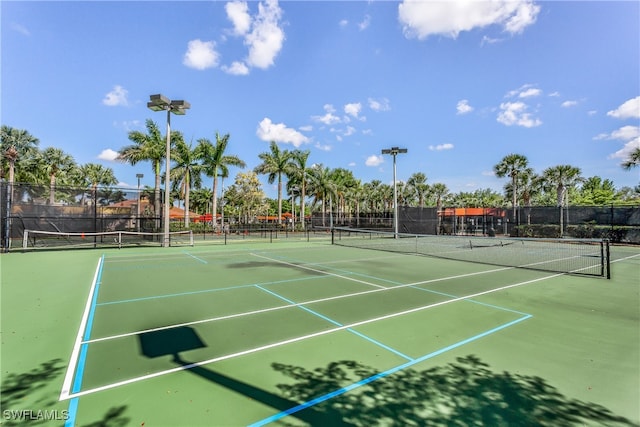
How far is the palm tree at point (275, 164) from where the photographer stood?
40000mm

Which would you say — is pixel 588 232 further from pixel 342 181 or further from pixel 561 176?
pixel 342 181

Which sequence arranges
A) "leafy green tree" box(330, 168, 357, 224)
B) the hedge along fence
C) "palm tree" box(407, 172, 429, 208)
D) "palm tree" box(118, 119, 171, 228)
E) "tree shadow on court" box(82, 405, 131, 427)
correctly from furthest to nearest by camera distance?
1. "palm tree" box(407, 172, 429, 208)
2. "leafy green tree" box(330, 168, 357, 224)
3. "palm tree" box(118, 119, 171, 228)
4. the hedge along fence
5. "tree shadow on court" box(82, 405, 131, 427)

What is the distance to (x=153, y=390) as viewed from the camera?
338 centimetres

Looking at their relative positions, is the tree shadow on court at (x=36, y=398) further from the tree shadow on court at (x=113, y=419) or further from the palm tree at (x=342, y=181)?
the palm tree at (x=342, y=181)

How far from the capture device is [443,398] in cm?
330

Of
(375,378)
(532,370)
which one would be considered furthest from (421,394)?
(532,370)

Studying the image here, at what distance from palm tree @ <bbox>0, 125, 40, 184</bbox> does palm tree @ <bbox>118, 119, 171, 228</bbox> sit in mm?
14563

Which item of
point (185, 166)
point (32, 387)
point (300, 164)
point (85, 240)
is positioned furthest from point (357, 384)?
point (300, 164)

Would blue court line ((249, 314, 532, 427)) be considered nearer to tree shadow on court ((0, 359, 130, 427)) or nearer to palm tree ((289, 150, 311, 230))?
tree shadow on court ((0, 359, 130, 427))

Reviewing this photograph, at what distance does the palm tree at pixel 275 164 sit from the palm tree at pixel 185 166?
331 inches

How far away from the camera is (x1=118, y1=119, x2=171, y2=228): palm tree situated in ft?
94.8

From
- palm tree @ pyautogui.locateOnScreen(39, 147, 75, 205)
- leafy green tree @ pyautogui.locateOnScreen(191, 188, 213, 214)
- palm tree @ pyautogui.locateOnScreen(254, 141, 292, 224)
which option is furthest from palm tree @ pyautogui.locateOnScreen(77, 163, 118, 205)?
palm tree @ pyautogui.locateOnScreen(254, 141, 292, 224)

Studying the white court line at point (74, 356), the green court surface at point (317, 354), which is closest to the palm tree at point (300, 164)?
the green court surface at point (317, 354)

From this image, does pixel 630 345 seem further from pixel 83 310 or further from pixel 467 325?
pixel 83 310
